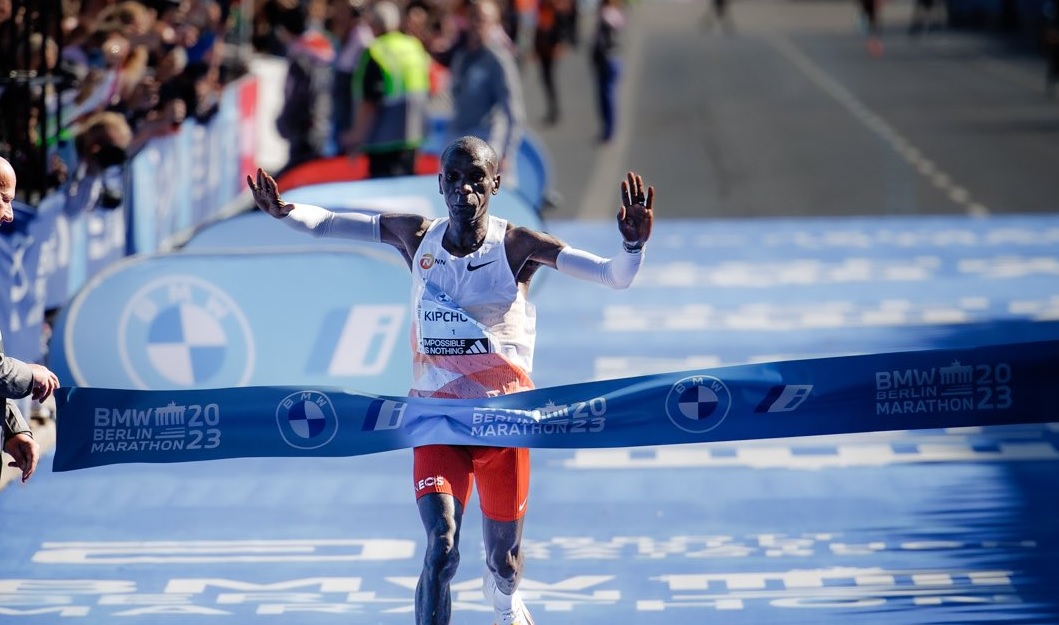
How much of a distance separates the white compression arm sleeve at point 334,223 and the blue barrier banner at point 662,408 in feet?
2.10

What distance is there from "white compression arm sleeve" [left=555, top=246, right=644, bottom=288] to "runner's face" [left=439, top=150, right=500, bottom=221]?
0.39m

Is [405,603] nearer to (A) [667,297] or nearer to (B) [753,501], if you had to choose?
(B) [753,501]

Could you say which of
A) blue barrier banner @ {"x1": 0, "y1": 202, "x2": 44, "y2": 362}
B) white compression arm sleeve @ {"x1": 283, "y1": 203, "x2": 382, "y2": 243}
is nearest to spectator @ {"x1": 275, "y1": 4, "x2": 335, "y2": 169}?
blue barrier banner @ {"x1": 0, "y1": 202, "x2": 44, "y2": 362}

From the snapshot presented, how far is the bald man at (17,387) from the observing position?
5586 mm

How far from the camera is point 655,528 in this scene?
8.19m

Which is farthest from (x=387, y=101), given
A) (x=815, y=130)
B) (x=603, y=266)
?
(x=815, y=130)

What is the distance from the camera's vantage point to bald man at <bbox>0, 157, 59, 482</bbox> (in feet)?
18.3

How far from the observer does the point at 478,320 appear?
604 centimetres

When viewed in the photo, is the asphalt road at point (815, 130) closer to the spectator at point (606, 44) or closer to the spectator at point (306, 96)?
the spectator at point (606, 44)

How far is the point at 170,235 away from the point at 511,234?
958cm

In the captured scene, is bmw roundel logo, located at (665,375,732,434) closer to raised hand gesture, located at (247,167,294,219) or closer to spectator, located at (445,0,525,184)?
raised hand gesture, located at (247,167,294,219)

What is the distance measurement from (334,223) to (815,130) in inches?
869

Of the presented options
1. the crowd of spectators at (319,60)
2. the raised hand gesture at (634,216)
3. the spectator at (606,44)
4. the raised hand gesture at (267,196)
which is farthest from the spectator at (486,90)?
the spectator at (606,44)

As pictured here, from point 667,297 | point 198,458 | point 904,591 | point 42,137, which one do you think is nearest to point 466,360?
point 198,458
